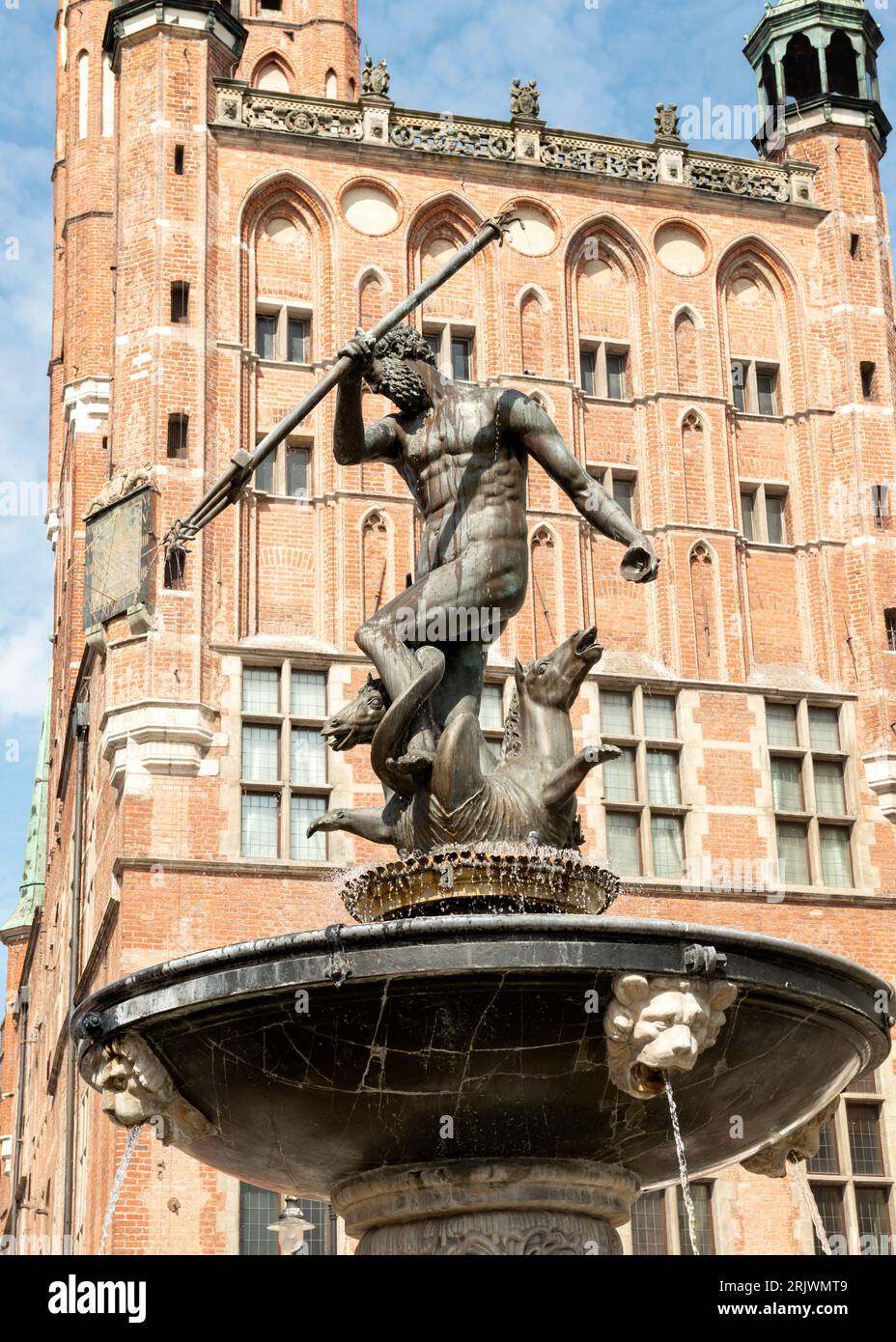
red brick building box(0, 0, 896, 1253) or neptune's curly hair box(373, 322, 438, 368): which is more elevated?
red brick building box(0, 0, 896, 1253)

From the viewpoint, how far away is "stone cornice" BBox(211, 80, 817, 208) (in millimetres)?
29484

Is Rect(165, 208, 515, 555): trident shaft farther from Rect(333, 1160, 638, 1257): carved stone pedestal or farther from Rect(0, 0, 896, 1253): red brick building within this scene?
Rect(0, 0, 896, 1253): red brick building

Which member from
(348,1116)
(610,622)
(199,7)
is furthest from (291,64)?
(348,1116)

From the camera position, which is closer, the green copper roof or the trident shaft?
the trident shaft

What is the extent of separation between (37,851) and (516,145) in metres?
27.8

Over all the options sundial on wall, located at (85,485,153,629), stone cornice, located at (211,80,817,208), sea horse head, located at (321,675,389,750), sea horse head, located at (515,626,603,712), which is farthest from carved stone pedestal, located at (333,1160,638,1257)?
stone cornice, located at (211,80,817,208)

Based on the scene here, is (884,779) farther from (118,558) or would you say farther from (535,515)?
(118,558)

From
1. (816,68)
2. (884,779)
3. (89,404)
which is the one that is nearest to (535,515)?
(884,779)

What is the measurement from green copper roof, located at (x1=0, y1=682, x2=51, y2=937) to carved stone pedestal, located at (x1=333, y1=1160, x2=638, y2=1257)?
40.2 m

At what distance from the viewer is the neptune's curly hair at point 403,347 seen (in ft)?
32.7

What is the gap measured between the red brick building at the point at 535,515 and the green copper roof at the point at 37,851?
57.2 ft

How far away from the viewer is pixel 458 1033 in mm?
7910

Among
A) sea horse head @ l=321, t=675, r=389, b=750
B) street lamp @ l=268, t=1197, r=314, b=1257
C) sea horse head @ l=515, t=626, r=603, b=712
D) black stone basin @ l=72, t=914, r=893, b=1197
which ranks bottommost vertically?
black stone basin @ l=72, t=914, r=893, b=1197
